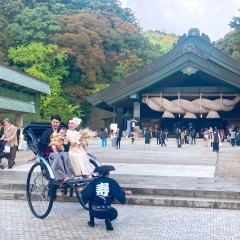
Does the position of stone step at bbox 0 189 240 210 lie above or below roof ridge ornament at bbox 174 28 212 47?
below

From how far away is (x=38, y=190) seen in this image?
6.76 m

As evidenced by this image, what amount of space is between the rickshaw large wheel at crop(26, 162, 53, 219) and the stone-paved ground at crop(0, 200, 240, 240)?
5.9 inches

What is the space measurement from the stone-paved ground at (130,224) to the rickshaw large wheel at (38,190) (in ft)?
0.49

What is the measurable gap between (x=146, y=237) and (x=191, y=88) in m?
35.9

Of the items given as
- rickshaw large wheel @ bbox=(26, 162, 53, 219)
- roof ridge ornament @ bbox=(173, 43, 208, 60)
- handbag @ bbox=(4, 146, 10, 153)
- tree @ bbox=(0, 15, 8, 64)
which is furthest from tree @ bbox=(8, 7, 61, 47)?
rickshaw large wheel @ bbox=(26, 162, 53, 219)

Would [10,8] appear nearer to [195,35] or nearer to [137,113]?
[137,113]

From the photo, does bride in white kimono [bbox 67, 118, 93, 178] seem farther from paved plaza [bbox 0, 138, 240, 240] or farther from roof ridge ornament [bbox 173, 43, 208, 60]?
roof ridge ornament [bbox 173, 43, 208, 60]

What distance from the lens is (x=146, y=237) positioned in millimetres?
5355

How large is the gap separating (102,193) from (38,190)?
1637 mm

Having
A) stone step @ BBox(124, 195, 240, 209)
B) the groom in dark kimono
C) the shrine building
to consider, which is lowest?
stone step @ BBox(124, 195, 240, 209)

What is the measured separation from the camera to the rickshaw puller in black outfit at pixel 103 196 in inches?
219

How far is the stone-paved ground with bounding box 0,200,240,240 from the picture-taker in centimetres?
541

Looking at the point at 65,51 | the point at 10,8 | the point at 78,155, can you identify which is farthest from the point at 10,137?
the point at 10,8

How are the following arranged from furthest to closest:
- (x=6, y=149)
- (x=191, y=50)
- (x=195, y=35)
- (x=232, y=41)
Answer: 1. (x=232, y=41)
2. (x=195, y=35)
3. (x=191, y=50)
4. (x=6, y=149)
